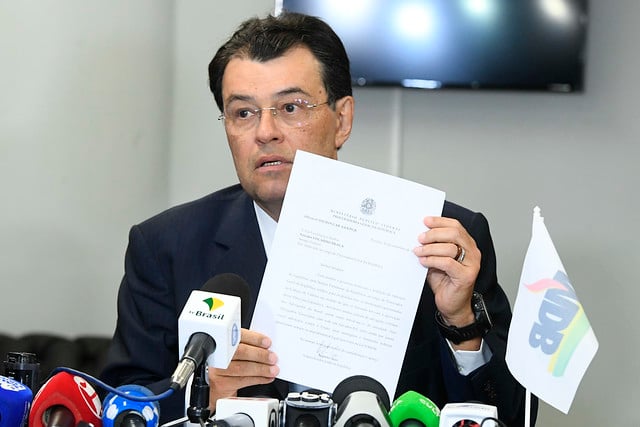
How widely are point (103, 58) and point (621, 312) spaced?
2336 mm

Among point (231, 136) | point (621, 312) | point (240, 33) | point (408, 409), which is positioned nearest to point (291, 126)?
point (231, 136)

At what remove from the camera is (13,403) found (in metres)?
1.70

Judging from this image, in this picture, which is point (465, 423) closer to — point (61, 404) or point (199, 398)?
point (199, 398)

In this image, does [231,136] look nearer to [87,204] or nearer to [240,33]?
[240,33]

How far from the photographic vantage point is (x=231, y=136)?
8.63 ft

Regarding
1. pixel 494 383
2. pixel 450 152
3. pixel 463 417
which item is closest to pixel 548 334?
pixel 463 417

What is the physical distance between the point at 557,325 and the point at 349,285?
0.50m

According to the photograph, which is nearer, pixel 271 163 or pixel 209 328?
pixel 209 328

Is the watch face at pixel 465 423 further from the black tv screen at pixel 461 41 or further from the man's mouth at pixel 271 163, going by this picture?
the black tv screen at pixel 461 41

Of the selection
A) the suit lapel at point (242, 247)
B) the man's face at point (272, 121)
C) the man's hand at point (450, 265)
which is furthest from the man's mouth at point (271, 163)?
the man's hand at point (450, 265)

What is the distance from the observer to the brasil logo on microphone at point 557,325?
5.94 ft

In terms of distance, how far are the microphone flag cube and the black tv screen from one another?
8.31ft

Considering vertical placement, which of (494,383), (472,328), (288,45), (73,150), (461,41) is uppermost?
(461,41)

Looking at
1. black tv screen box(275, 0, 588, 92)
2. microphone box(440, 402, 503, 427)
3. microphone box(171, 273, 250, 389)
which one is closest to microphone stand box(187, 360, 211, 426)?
microphone box(171, 273, 250, 389)
